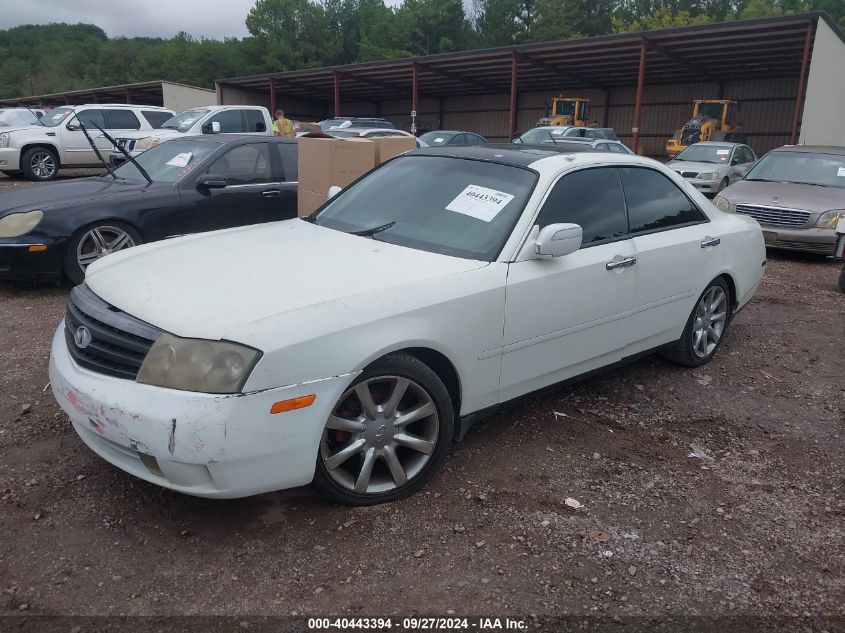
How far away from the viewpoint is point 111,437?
2.66 meters

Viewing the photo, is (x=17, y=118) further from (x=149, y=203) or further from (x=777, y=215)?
(x=777, y=215)

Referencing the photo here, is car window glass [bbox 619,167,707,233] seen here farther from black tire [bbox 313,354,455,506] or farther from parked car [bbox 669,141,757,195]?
parked car [bbox 669,141,757,195]

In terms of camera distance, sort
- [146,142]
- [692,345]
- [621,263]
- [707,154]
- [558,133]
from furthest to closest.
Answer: [558,133], [707,154], [146,142], [692,345], [621,263]

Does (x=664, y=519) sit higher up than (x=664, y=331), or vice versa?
(x=664, y=331)

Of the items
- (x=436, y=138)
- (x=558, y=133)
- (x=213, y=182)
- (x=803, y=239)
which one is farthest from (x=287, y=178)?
(x=558, y=133)

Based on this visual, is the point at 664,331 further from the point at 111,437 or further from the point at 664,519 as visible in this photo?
the point at 111,437

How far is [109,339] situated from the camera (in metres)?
2.79

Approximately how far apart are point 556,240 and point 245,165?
15.5ft

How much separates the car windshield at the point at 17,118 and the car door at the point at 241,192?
53.4 ft

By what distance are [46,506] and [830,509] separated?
3.53 meters

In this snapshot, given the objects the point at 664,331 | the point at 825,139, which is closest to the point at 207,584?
the point at 664,331

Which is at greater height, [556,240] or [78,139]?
[556,240]

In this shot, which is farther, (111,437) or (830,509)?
(830,509)

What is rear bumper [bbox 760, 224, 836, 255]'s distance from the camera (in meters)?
8.80
